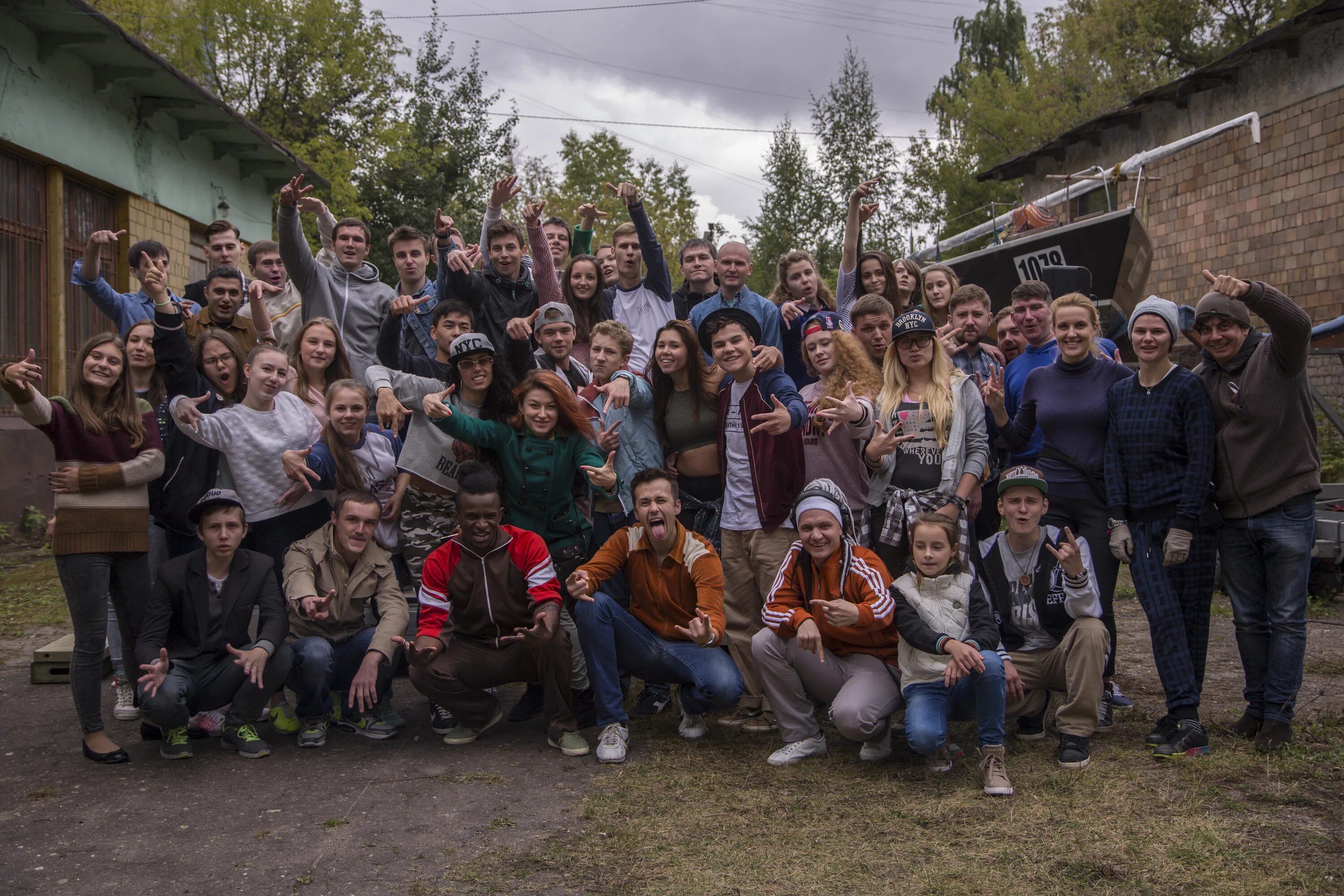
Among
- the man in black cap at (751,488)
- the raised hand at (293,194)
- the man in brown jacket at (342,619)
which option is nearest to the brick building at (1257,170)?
the man in black cap at (751,488)

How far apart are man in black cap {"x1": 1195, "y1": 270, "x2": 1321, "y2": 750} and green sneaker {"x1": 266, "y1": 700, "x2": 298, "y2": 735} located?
14.5 ft

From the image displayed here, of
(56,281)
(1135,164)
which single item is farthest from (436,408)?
(1135,164)

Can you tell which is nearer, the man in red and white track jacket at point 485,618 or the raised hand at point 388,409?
the man in red and white track jacket at point 485,618

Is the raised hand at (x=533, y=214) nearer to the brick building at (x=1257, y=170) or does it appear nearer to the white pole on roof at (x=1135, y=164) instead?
the white pole on roof at (x=1135, y=164)

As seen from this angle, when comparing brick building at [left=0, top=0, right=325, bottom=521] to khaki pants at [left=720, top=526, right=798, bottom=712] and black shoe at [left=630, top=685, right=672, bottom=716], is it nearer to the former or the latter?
black shoe at [left=630, top=685, right=672, bottom=716]

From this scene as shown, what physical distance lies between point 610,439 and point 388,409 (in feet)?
3.72

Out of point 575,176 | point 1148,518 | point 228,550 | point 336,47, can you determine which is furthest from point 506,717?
point 575,176

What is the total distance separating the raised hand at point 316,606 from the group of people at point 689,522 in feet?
0.07

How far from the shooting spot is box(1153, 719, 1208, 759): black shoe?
4.66m

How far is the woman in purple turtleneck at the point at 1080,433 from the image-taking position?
5141 mm

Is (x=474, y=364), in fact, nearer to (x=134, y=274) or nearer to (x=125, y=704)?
(x=134, y=274)

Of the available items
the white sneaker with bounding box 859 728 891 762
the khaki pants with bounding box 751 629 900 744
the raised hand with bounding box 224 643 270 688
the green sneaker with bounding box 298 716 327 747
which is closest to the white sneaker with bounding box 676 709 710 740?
the khaki pants with bounding box 751 629 900 744

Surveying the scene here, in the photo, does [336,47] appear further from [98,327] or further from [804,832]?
[804,832]

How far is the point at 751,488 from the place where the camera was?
17.9 ft
